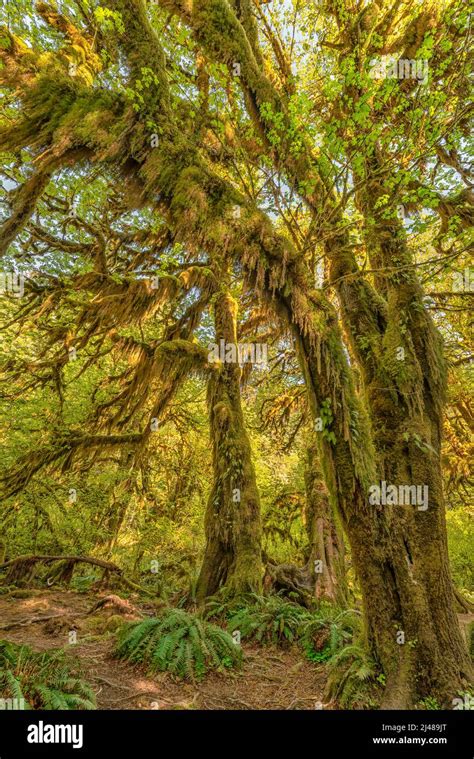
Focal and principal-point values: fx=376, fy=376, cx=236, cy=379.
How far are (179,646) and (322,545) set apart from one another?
4.53 m

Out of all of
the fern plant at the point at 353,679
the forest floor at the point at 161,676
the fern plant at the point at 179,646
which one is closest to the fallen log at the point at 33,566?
the forest floor at the point at 161,676

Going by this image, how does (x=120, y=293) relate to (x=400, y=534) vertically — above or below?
above

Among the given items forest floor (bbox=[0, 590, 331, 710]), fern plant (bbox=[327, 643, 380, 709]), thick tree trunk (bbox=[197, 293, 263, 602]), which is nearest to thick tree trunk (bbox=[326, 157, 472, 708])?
fern plant (bbox=[327, 643, 380, 709])

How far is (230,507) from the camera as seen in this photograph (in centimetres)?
713

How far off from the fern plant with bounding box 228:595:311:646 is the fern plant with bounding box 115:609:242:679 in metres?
Answer: 0.77

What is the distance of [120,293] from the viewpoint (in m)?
6.36

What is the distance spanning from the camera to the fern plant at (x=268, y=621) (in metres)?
5.70

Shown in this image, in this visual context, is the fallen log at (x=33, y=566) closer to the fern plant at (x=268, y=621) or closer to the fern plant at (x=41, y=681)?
the fern plant at (x=268, y=621)

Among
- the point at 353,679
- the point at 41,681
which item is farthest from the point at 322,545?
the point at 41,681

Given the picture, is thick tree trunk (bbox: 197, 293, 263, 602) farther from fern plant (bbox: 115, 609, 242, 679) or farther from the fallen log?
the fallen log

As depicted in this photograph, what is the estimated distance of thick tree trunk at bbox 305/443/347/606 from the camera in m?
7.61

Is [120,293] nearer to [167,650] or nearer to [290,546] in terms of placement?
[167,650]

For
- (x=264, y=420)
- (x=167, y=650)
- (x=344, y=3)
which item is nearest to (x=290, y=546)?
(x=264, y=420)

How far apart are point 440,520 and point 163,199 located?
477cm
